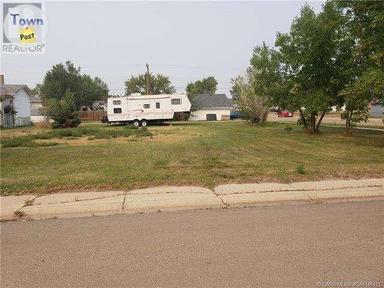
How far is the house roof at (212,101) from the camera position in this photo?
6806 cm

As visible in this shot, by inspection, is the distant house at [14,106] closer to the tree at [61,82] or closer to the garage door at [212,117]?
the tree at [61,82]

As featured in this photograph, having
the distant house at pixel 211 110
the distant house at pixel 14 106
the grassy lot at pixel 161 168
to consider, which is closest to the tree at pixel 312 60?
A: the grassy lot at pixel 161 168

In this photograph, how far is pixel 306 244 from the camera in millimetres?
4633

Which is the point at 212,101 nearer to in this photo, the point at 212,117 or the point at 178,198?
the point at 212,117

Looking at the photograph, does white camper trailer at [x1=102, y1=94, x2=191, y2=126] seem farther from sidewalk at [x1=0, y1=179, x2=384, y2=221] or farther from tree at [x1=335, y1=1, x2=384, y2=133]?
sidewalk at [x1=0, y1=179, x2=384, y2=221]

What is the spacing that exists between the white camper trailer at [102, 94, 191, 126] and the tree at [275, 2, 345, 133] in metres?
14.3

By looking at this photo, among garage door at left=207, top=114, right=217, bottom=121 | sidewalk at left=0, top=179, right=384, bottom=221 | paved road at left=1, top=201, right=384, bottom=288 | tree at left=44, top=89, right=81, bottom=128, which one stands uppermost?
tree at left=44, top=89, right=81, bottom=128

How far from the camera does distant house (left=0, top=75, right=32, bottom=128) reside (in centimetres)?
3713

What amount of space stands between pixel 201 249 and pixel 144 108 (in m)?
33.5

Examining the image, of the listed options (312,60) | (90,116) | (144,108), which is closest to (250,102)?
(144,108)

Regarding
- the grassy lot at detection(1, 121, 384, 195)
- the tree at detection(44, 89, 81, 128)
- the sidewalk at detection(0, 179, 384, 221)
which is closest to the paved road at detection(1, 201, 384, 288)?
the sidewalk at detection(0, 179, 384, 221)

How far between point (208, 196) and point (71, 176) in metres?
4.08

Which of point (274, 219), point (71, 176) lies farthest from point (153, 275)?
point (71, 176)

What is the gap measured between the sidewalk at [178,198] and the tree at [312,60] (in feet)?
55.9
